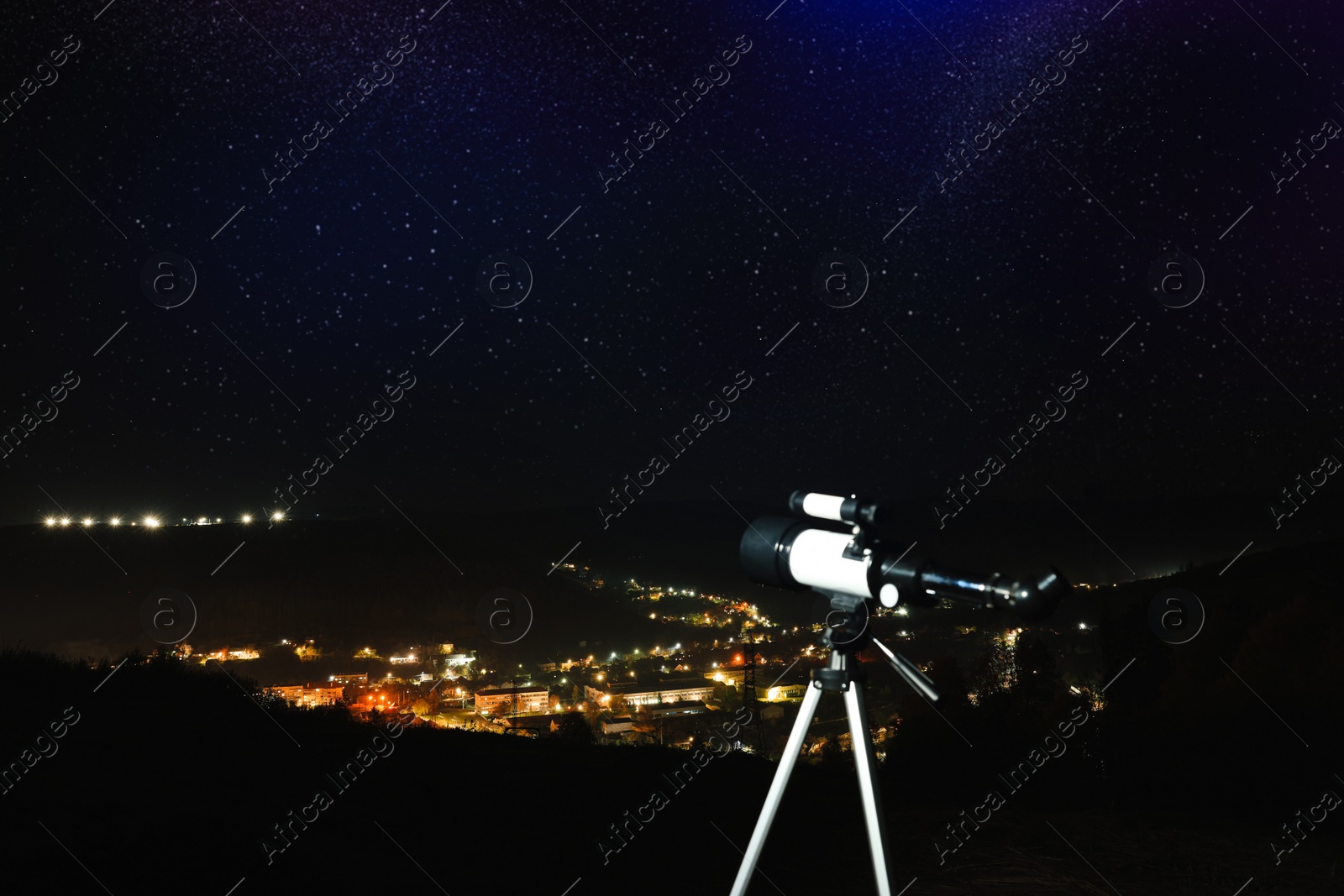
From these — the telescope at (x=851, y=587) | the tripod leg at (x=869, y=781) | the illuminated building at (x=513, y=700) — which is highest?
the illuminated building at (x=513, y=700)

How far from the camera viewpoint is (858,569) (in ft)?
6.14

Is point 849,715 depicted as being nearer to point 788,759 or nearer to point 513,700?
point 788,759

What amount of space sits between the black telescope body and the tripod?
9 centimetres

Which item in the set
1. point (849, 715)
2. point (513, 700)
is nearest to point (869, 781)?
point (849, 715)

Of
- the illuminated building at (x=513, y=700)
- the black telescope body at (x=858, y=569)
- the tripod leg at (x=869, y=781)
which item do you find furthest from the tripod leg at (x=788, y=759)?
the illuminated building at (x=513, y=700)

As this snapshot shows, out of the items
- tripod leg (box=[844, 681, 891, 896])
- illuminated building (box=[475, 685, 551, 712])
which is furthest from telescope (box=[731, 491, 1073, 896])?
illuminated building (box=[475, 685, 551, 712])

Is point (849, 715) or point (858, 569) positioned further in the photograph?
point (849, 715)

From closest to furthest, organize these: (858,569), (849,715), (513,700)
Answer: (858,569), (849,715), (513,700)

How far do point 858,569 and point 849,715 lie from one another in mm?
486

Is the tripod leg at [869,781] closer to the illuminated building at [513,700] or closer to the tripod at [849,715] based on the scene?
the tripod at [849,715]

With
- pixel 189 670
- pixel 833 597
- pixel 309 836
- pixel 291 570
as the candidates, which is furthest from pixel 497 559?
pixel 833 597

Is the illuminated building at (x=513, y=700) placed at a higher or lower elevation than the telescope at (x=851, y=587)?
higher

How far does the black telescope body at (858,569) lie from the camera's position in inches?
61.5

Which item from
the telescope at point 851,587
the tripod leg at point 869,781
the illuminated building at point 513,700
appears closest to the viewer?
the telescope at point 851,587
